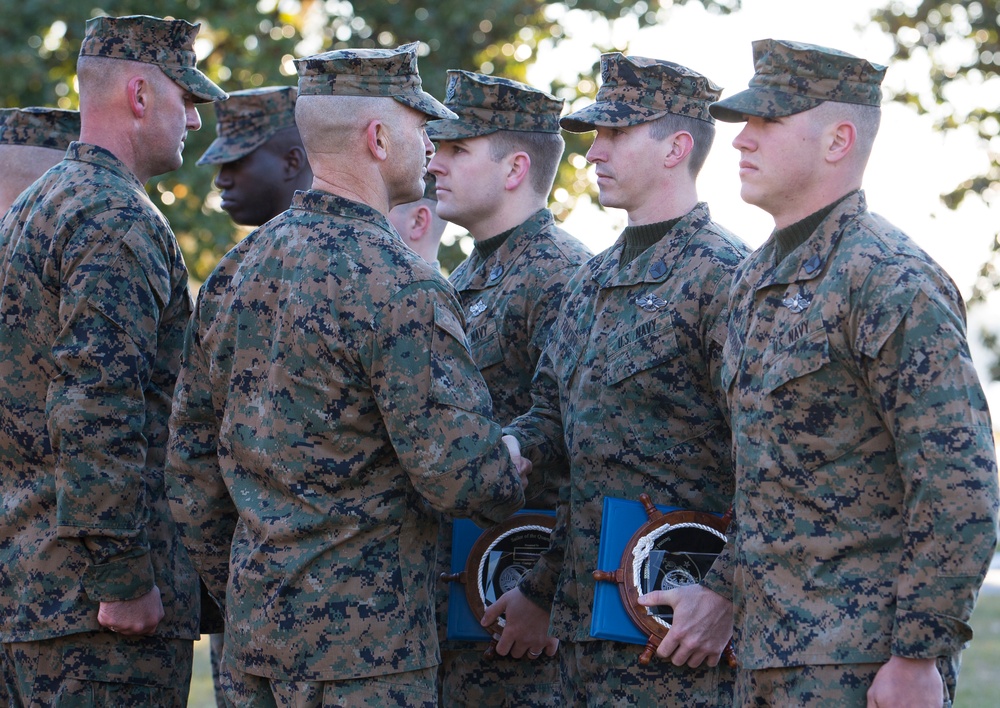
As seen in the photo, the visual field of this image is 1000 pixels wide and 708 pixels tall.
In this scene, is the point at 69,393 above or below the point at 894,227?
below

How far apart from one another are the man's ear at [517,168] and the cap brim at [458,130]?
131 mm

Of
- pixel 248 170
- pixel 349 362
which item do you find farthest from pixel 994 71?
pixel 349 362

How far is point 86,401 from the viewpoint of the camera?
3.82 meters

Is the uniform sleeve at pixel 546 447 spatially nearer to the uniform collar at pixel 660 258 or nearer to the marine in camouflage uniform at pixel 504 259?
the marine in camouflage uniform at pixel 504 259

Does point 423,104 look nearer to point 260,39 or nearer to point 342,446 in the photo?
point 342,446

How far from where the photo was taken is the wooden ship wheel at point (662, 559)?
11.9ft

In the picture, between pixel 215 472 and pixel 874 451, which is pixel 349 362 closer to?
pixel 215 472

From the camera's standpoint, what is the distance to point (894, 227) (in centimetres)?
319

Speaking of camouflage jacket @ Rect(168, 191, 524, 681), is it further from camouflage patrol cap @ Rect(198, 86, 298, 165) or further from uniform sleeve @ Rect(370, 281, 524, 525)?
camouflage patrol cap @ Rect(198, 86, 298, 165)

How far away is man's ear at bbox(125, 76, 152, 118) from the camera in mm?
4367

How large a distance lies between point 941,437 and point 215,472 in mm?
1971

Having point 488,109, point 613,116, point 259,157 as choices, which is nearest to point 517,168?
point 488,109

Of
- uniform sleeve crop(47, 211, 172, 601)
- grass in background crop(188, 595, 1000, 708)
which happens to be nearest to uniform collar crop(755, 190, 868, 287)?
uniform sleeve crop(47, 211, 172, 601)

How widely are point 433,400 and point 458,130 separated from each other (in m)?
1.88
